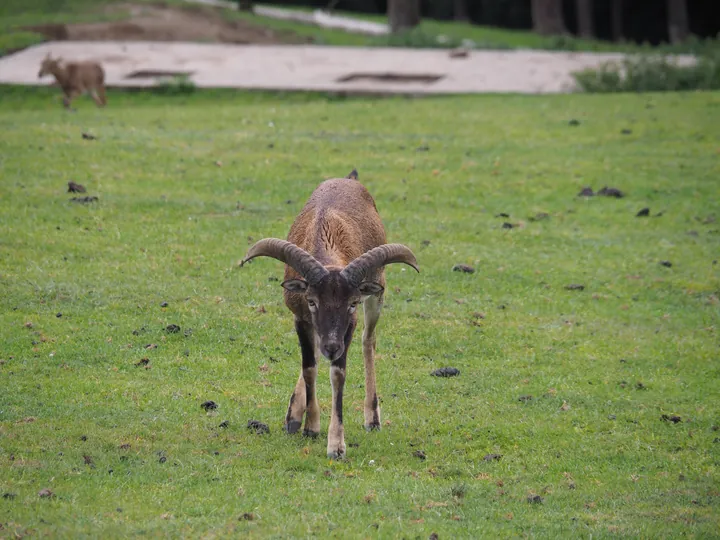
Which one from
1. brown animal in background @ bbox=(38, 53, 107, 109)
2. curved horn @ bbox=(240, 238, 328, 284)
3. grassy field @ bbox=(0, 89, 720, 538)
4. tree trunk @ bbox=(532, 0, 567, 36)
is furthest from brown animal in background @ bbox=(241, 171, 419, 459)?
tree trunk @ bbox=(532, 0, 567, 36)

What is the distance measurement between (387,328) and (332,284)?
12.0 feet

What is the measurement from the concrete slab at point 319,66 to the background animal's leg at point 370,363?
1626cm

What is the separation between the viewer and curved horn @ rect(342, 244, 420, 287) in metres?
9.22

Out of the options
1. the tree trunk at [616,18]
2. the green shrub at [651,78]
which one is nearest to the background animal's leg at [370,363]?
the green shrub at [651,78]

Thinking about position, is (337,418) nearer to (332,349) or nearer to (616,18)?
(332,349)

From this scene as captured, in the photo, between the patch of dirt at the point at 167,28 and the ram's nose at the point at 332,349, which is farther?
the patch of dirt at the point at 167,28

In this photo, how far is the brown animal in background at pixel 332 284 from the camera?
917 centimetres

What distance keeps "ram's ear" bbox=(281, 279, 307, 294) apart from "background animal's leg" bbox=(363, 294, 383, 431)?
97 cm

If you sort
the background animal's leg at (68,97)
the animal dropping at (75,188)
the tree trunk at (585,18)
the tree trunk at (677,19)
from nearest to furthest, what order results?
the animal dropping at (75,188) < the background animal's leg at (68,97) < the tree trunk at (677,19) < the tree trunk at (585,18)

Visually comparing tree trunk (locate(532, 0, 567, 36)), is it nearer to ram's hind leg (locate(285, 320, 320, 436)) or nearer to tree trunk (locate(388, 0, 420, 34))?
tree trunk (locate(388, 0, 420, 34))

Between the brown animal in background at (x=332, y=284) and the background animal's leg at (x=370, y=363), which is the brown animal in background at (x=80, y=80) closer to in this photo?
the brown animal in background at (x=332, y=284)

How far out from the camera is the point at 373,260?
941 centimetres

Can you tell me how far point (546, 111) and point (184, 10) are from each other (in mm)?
22244

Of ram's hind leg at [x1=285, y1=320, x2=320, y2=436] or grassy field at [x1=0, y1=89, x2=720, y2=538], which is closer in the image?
grassy field at [x1=0, y1=89, x2=720, y2=538]
